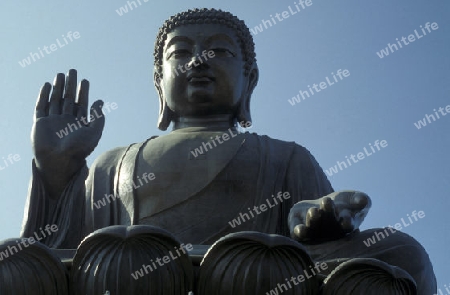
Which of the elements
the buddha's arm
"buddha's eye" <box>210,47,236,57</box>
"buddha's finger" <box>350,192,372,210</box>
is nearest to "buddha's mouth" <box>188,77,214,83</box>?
"buddha's eye" <box>210,47,236,57</box>

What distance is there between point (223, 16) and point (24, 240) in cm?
357

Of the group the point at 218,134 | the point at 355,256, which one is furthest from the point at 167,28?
the point at 355,256

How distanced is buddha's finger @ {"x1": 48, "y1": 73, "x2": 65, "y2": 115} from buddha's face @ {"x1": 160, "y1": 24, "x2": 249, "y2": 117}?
3.76 ft

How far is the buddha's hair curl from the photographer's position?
9.07 metres

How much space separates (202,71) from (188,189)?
118 cm

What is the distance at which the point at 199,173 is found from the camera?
8.17 meters

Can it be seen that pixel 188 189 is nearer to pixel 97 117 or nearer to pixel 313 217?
pixel 97 117

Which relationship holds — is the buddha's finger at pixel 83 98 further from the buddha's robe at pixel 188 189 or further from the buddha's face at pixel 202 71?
the buddha's face at pixel 202 71

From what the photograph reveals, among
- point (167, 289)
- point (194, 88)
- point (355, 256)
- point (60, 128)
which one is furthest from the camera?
point (194, 88)

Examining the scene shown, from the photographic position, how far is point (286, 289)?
6.15 m

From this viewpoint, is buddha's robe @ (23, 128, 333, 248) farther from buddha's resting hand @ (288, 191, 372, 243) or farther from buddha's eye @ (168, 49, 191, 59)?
buddha's resting hand @ (288, 191, 372, 243)

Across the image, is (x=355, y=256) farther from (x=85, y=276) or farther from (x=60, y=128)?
(x=60, y=128)

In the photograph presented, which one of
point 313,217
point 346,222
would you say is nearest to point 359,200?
point 346,222

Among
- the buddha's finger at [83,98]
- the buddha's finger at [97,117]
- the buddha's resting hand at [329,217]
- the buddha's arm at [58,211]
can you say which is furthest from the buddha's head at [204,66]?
the buddha's resting hand at [329,217]
